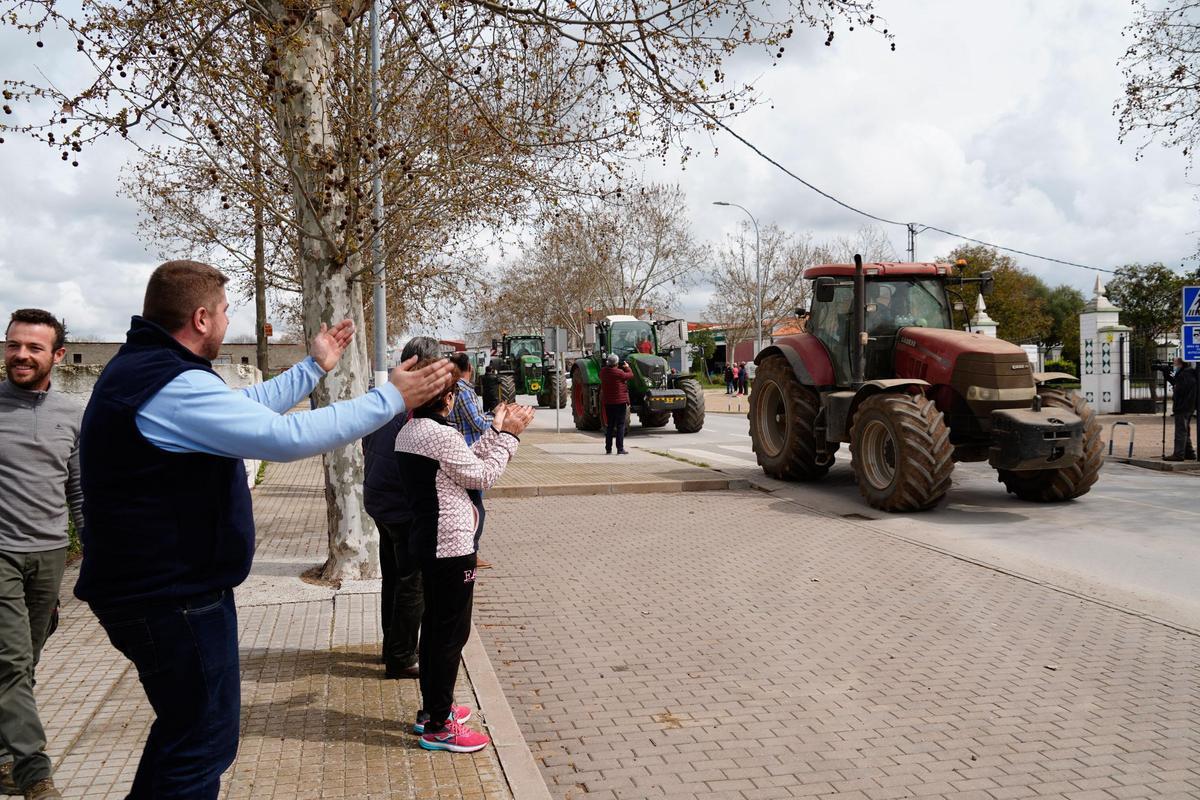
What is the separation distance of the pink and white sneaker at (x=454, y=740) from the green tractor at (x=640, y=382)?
16871mm

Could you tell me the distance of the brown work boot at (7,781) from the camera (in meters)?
3.64

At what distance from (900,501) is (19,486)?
859 cm

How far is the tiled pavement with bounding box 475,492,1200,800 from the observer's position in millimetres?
4070

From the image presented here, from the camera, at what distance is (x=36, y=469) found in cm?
393

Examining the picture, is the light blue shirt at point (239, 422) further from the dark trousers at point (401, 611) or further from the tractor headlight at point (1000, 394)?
the tractor headlight at point (1000, 394)

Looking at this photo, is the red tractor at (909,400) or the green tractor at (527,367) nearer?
the red tractor at (909,400)

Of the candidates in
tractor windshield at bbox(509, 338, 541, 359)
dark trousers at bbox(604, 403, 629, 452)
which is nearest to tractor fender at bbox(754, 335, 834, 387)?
dark trousers at bbox(604, 403, 629, 452)

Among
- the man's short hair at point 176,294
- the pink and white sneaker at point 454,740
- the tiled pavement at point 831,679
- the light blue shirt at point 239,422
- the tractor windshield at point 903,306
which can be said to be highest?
the tractor windshield at point 903,306

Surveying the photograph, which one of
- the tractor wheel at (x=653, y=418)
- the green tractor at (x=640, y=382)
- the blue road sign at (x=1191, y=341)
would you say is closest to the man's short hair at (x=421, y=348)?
the blue road sign at (x=1191, y=341)

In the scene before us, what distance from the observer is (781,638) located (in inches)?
240

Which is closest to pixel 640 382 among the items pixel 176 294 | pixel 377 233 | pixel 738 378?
pixel 377 233

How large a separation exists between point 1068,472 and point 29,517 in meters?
10.2

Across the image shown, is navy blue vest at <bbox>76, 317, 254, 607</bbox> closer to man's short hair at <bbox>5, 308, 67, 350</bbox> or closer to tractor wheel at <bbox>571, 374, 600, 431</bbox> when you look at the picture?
man's short hair at <bbox>5, 308, 67, 350</bbox>

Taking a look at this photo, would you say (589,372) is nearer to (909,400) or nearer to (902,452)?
(909,400)
